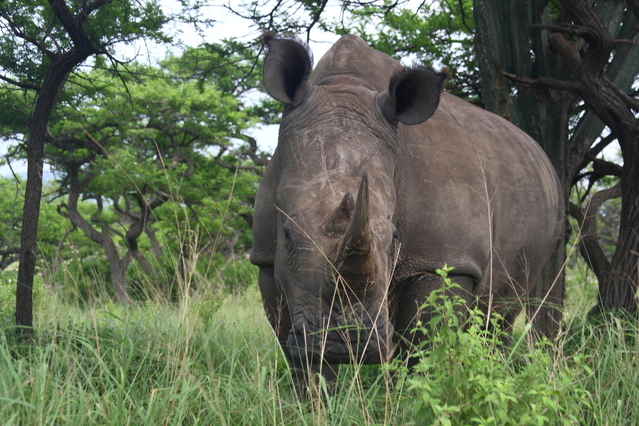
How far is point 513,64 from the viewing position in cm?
679

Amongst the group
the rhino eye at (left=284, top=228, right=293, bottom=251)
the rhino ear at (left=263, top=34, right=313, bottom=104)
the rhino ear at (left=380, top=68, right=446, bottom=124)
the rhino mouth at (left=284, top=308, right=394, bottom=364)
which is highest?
the rhino ear at (left=263, top=34, right=313, bottom=104)

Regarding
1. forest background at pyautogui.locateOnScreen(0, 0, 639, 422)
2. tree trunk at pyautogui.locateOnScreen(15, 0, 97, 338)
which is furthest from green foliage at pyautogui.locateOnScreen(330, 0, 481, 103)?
tree trunk at pyautogui.locateOnScreen(15, 0, 97, 338)

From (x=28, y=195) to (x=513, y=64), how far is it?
4.56 metres

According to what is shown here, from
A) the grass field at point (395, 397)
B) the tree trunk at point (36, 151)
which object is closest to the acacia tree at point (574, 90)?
the grass field at point (395, 397)

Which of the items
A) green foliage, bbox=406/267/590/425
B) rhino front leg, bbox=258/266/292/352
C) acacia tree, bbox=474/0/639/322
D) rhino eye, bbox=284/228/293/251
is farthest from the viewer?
acacia tree, bbox=474/0/639/322

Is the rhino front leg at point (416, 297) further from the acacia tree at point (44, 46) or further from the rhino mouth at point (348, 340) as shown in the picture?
the acacia tree at point (44, 46)

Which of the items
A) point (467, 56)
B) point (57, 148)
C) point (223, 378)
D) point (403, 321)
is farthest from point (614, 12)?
point (57, 148)

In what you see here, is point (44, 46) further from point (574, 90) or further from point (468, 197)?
point (574, 90)

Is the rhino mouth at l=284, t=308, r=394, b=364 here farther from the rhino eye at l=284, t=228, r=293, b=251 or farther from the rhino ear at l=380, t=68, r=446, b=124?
the rhino ear at l=380, t=68, r=446, b=124

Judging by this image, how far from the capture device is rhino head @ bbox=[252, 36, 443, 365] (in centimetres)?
290

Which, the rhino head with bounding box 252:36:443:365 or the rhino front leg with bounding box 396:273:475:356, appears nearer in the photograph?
the rhino head with bounding box 252:36:443:365

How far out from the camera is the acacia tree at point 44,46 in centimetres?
468

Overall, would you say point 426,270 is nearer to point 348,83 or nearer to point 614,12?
point 348,83

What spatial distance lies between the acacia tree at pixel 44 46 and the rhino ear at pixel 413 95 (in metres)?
2.33
